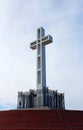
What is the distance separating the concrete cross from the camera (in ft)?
103

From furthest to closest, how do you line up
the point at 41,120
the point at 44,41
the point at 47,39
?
the point at 44,41
the point at 47,39
the point at 41,120

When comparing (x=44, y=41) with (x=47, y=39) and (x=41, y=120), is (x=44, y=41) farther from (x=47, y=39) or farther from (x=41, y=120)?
(x=41, y=120)

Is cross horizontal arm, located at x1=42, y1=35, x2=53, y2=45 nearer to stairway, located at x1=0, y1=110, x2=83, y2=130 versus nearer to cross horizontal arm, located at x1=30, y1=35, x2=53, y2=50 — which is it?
cross horizontal arm, located at x1=30, y1=35, x2=53, y2=50

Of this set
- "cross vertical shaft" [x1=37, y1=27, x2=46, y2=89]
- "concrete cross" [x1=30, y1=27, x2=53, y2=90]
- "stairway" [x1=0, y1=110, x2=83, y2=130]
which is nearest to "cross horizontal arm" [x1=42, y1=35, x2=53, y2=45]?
"concrete cross" [x1=30, y1=27, x2=53, y2=90]

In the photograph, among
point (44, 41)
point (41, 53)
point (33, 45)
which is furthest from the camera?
point (33, 45)

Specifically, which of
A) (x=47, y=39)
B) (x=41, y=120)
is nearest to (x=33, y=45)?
(x=47, y=39)

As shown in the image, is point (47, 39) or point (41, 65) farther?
point (47, 39)

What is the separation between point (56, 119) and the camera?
920 inches

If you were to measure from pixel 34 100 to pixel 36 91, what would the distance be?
129 centimetres

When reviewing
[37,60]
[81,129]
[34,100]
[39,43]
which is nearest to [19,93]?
[34,100]

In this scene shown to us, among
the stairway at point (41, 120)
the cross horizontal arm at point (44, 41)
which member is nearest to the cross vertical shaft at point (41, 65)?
the cross horizontal arm at point (44, 41)

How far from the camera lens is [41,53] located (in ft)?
106

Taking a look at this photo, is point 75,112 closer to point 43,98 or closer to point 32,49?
point 43,98

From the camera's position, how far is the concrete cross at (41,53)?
31.4 m
